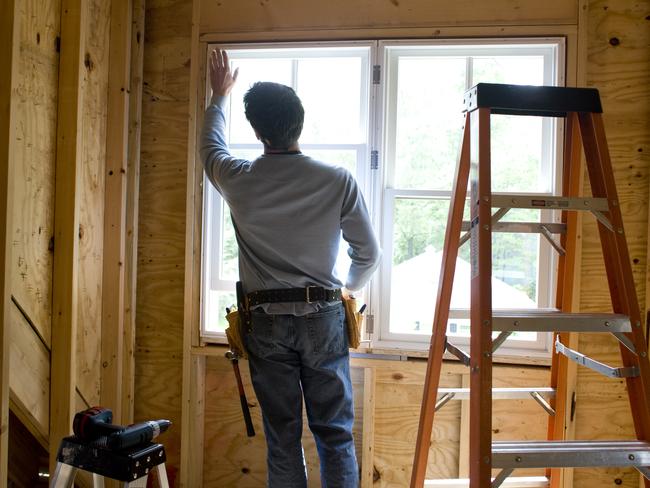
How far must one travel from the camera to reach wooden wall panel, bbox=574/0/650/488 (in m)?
2.02

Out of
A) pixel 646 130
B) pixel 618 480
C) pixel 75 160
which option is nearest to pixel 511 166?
pixel 646 130

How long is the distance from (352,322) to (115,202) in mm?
1180

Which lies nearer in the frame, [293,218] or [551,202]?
[551,202]

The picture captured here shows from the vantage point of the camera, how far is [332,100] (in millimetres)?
2252

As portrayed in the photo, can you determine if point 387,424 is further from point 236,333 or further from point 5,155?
point 5,155

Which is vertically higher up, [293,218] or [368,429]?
[293,218]

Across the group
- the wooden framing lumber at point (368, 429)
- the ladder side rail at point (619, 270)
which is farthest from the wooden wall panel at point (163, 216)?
the ladder side rail at point (619, 270)

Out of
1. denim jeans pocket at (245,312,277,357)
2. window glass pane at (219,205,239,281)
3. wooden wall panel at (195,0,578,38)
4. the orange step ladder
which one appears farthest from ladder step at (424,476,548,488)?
wooden wall panel at (195,0,578,38)

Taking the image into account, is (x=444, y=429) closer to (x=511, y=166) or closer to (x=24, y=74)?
(x=511, y=166)

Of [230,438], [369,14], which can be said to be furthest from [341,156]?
[230,438]

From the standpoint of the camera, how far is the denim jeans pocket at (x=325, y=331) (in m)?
1.63

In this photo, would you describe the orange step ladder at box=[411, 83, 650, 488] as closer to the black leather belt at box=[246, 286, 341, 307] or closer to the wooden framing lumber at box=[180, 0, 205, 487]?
the black leather belt at box=[246, 286, 341, 307]

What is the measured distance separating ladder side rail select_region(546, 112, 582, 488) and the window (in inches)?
18.4

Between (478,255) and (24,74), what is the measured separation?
160 cm
